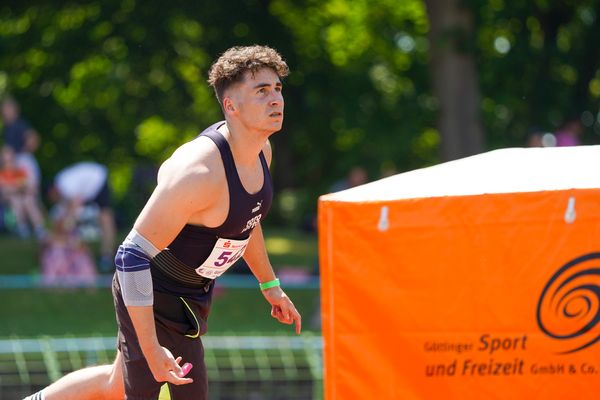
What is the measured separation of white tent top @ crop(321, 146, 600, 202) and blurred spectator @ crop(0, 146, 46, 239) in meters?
8.24

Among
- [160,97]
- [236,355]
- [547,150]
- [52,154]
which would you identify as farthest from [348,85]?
[547,150]

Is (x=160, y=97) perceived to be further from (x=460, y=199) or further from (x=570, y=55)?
(x=460, y=199)

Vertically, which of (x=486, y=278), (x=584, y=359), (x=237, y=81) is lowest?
(x=584, y=359)

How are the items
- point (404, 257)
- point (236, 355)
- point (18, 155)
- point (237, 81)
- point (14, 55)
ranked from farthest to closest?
point (14, 55) < point (18, 155) < point (236, 355) < point (404, 257) < point (237, 81)

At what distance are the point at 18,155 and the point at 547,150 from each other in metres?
8.65

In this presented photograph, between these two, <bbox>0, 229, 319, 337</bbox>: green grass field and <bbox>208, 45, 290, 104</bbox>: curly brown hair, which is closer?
<bbox>208, 45, 290, 104</bbox>: curly brown hair

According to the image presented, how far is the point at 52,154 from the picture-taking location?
53.1 feet

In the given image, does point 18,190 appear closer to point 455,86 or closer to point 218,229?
point 455,86

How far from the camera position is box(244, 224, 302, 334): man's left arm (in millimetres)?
4664

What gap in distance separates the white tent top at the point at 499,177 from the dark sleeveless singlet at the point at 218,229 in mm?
439

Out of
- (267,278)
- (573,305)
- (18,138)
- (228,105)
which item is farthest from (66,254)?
(573,305)

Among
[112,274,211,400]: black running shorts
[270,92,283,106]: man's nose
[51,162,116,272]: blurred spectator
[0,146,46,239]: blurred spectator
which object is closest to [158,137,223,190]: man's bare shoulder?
[270,92,283,106]: man's nose

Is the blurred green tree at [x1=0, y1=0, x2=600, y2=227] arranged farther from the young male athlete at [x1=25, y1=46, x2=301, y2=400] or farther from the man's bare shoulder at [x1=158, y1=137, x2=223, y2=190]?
the man's bare shoulder at [x1=158, y1=137, x2=223, y2=190]

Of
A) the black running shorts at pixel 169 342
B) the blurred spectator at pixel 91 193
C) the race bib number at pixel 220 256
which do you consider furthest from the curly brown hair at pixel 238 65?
the blurred spectator at pixel 91 193
